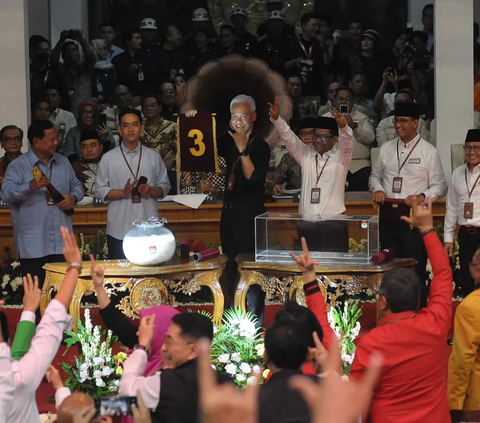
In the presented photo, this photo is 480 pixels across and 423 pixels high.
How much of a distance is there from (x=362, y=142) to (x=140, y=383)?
6.77 m

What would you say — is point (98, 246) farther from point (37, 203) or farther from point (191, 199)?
point (37, 203)

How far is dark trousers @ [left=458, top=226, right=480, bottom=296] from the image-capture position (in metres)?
5.36

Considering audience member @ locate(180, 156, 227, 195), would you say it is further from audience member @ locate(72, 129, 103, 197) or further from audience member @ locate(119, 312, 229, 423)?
audience member @ locate(119, 312, 229, 423)

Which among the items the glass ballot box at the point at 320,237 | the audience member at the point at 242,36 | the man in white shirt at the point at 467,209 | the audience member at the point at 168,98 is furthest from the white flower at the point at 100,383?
the audience member at the point at 242,36

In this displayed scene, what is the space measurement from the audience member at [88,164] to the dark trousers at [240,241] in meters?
2.72

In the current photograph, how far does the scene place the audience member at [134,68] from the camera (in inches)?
405

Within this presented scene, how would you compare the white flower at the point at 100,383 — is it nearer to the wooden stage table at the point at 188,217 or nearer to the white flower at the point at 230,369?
the white flower at the point at 230,369

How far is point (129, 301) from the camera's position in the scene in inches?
192

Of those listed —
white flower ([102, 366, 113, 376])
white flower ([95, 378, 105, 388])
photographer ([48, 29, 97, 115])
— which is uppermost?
photographer ([48, 29, 97, 115])

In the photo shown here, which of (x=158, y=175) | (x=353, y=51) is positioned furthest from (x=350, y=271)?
(x=353, y=51)

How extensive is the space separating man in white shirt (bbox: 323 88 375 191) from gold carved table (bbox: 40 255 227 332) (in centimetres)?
408

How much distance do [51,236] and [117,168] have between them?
675 millimetres

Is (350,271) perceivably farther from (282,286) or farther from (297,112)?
(297,112)

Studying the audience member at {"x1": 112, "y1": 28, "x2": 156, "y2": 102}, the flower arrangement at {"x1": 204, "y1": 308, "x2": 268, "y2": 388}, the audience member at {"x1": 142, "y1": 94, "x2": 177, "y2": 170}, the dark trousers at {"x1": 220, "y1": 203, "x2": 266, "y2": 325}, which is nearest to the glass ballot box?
the dark trousers at {"x1": 220, "y1": 203, "x2": 266, "y2": 325}
